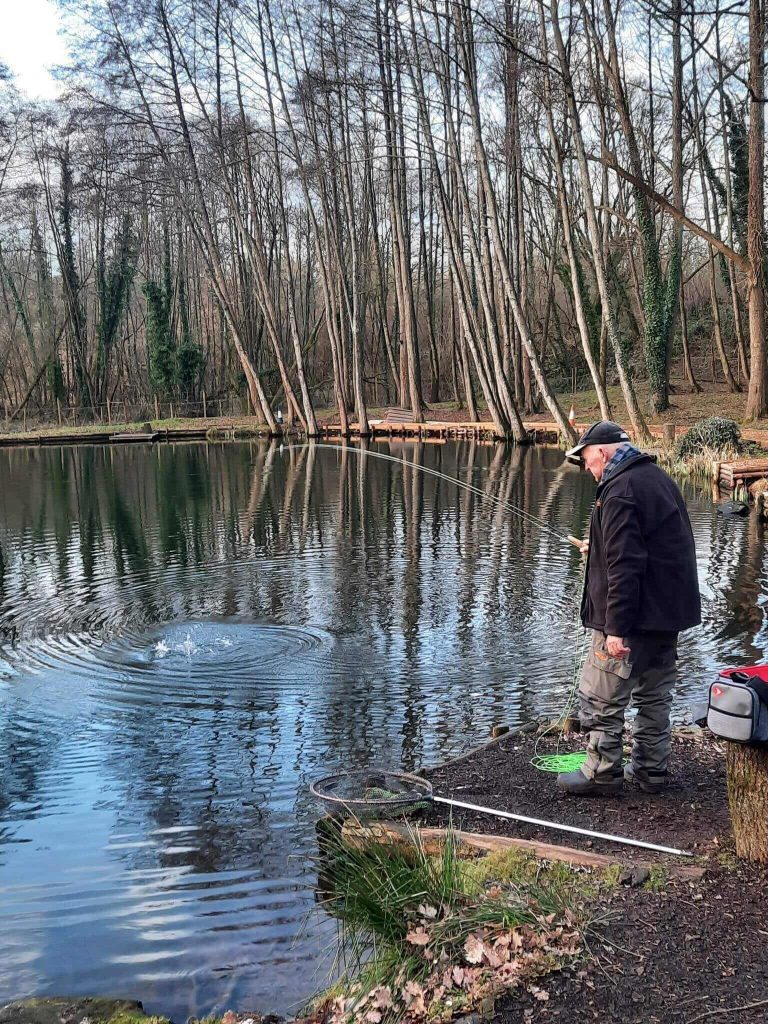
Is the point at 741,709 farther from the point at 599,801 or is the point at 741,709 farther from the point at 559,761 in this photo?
the point at 559,761

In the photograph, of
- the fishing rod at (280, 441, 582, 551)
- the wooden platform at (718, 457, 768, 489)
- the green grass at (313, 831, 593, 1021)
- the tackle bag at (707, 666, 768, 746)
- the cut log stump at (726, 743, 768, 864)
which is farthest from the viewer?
the wooden platform at (718, 457, 768, 489)

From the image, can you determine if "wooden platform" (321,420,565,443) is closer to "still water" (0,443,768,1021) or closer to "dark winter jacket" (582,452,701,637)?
"still water" (0,443,768,1021)

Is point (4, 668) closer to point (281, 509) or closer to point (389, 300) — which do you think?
point (281, 509)

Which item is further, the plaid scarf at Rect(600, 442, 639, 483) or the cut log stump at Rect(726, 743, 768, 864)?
the plaid scarf at Rect(600, 442, 639, 483)

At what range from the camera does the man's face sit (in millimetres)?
4844

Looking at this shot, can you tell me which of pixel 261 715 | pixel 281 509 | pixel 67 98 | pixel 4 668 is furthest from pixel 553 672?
pixel 67 98

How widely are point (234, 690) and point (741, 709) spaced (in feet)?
16.1

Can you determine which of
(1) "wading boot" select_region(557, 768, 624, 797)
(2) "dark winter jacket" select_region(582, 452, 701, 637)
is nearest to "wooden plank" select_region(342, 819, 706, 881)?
(1) "wading boot" select_region(557, 768, 624, 797)

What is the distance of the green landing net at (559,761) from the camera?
527 cm

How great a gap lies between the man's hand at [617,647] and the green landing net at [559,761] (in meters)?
0.82

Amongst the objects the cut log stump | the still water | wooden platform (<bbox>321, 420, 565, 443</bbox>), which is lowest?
the still water

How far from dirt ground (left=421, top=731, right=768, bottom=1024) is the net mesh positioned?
0.13 m

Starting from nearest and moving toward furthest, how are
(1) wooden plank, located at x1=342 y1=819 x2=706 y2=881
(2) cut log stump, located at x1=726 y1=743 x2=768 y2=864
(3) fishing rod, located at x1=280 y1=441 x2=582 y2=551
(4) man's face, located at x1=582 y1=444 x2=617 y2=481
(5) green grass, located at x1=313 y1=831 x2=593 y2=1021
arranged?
A: (5) green grass, located at x1=313 y1=831 x2=593 y2=1021
(2) cut log stump, located at x1=726 y1=743 x2=768 y2=864
(1) wooden plank, located at x1=342 y1=819 x2=706 y2=881
(4) man's face, located at x1=582 y1=444 x2=617 y2=481
(3) fishing rod, located at x1=280 y1=441 x2=582 y2=551

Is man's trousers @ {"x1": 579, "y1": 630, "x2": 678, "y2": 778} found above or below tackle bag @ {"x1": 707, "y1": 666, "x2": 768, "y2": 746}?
below
